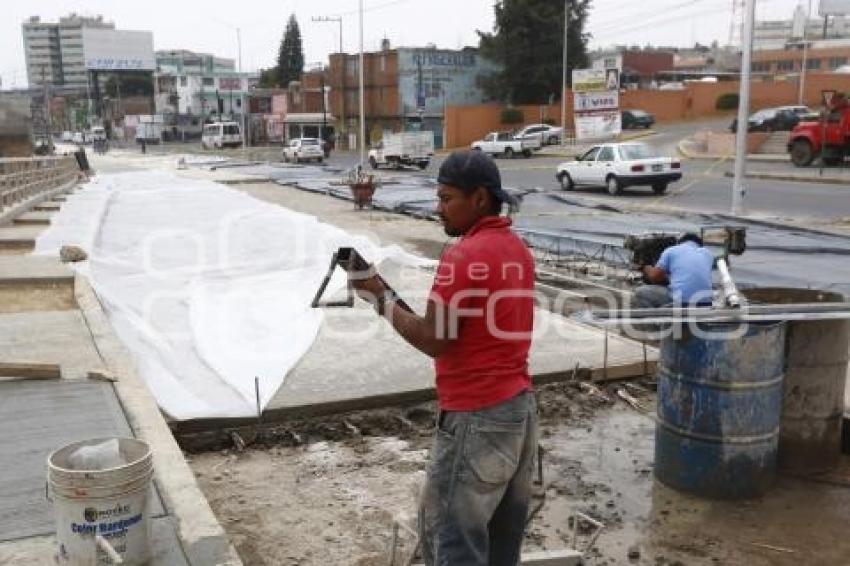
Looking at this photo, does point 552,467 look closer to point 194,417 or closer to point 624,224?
point 194,417

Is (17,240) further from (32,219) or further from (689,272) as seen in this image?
(689,272)

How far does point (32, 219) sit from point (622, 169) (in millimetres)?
14526

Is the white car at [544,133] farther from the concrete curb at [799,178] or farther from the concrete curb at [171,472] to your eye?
the concrete curb at [171,472]

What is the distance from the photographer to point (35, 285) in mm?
9469

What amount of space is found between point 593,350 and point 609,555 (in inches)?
129

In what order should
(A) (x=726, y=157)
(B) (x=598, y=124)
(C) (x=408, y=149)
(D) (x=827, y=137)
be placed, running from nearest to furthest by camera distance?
1. (D) (x=827, y=137)
2. (A) (x=726, y=157)
3. (C) (x=408, y=149)
4. (B) (x=598, y=124)

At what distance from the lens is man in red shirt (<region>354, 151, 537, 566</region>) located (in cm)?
272

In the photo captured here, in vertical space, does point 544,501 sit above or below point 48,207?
below

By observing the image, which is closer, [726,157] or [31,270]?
[31,270]

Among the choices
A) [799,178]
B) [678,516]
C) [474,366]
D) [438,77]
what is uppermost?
[438,77]

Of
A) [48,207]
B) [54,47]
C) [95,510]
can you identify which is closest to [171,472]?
[95,510]

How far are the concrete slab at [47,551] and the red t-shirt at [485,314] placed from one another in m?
1.50

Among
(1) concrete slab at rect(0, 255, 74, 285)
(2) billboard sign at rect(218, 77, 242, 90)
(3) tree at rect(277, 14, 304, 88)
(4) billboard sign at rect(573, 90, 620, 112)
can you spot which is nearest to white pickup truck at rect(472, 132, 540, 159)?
(4) billboard sign at rect(573, 90, 620, 112)

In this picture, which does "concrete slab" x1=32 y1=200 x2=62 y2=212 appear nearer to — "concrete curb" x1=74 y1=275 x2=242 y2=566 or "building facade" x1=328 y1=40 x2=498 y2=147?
"concrete curb" x1=74 y1=275 x2=242 y2=566
